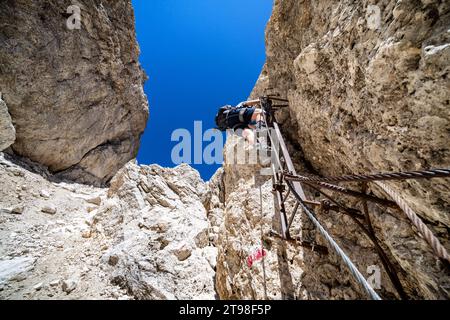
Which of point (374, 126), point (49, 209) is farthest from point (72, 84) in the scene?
point (374, 126)

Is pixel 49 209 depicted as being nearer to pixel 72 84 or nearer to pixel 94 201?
pixel 94 201

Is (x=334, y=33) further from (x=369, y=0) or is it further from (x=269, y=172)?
(x=269, y=172)

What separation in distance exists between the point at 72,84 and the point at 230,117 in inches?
662

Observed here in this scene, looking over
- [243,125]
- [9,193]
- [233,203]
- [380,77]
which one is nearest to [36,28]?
[9,193]

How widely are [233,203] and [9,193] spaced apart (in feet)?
34.8

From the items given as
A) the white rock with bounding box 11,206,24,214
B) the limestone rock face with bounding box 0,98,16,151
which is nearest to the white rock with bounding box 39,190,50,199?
the white rock with bounding box 11,206,24,214

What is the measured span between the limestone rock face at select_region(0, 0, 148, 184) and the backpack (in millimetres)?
14542

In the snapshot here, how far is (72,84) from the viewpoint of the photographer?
56.4ft

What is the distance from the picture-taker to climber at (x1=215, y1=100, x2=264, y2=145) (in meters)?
7.33

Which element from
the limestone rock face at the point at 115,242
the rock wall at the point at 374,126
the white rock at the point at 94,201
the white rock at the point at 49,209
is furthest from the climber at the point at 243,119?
the white rock at the point at 49,209

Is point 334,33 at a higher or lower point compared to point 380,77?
higher

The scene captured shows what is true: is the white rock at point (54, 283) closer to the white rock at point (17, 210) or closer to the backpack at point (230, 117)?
the white rock at point (17, 210)

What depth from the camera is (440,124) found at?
1.99 metres

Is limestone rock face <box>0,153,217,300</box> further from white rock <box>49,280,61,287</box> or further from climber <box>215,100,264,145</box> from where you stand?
climber <box>215,100,264,145</box>
